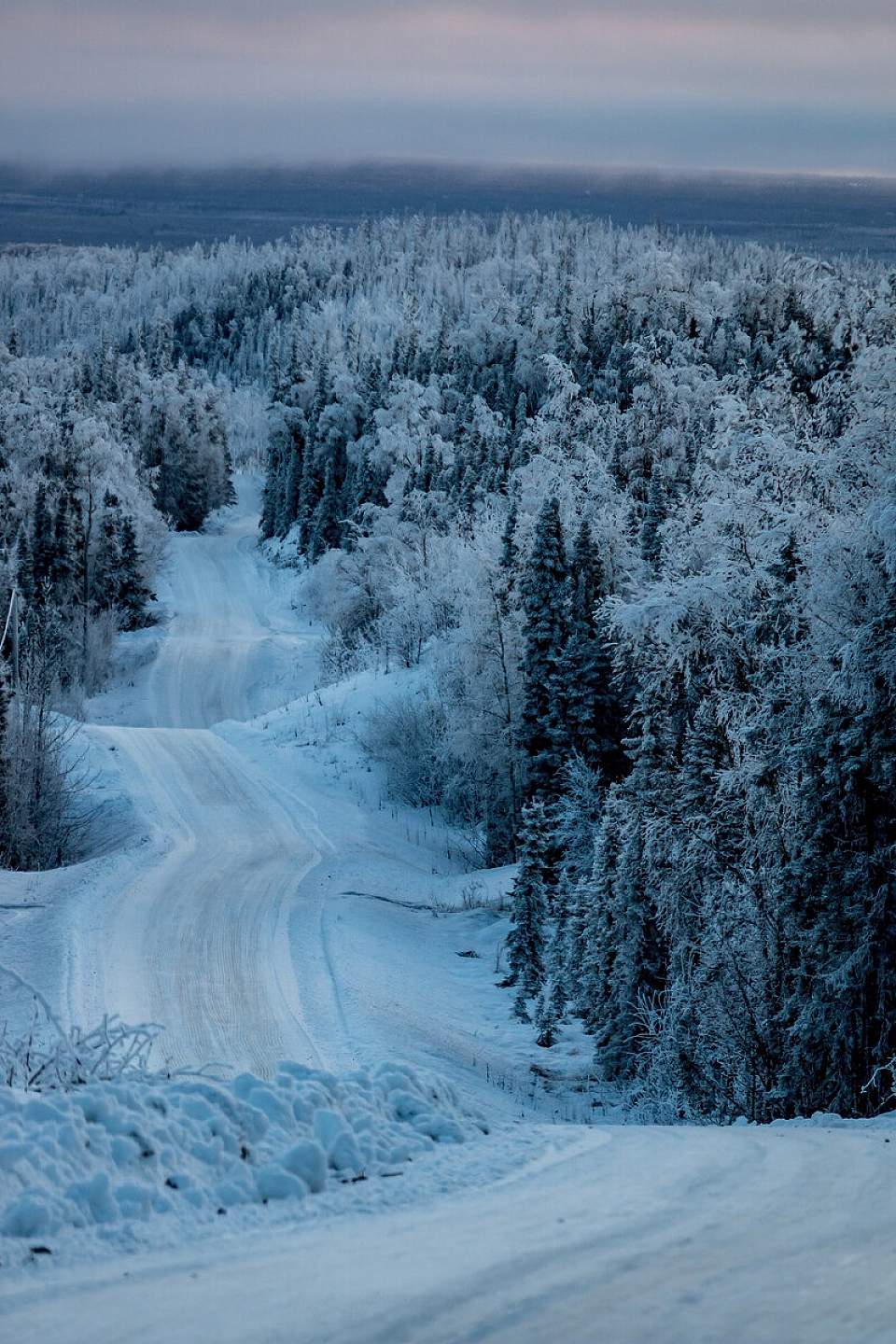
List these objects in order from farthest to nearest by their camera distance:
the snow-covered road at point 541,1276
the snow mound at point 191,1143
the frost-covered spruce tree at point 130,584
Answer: the frost-covered spruce tree at point 130,584 < the snow mound at point 191,1143 < the snow-covered road at point 541,1276

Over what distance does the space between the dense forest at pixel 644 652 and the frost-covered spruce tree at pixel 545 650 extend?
0.09m

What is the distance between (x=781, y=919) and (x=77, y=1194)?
11.4 metres

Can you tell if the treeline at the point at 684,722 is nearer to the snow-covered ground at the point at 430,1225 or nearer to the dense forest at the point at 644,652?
the dense forest at the point at 644,652

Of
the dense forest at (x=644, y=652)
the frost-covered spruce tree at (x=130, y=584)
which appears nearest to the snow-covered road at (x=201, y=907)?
the dense forest at (x=644, y=652)

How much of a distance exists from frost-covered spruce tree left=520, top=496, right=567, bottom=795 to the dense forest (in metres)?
0.09

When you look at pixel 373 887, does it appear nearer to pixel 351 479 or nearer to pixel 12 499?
pixel 12 499

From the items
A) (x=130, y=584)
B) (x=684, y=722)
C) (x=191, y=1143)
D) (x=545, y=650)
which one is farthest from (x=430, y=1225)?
(x=130, y=584)

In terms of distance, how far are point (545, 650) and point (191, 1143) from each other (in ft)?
83.8

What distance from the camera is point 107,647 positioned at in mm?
60031

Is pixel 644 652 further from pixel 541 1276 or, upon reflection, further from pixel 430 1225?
pixel 541 1276

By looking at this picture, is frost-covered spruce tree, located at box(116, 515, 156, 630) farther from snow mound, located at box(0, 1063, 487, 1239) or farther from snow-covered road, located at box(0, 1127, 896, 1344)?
snow-covered road, located at box(0, 1127, 896, 1344)

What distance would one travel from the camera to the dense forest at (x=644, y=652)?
1458 cm

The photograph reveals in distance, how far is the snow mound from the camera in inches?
221

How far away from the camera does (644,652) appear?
73.8ft
